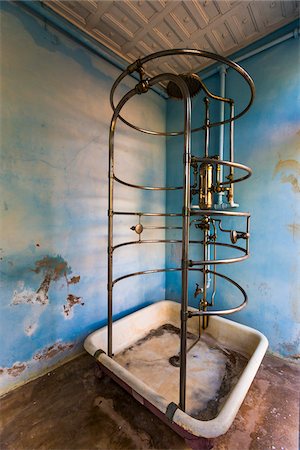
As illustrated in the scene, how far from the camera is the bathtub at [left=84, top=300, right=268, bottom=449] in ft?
2.37

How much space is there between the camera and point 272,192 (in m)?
1.36

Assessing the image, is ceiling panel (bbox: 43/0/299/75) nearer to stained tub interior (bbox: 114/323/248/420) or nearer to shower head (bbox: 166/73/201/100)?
shower head (bbox: 166/73/201/100)

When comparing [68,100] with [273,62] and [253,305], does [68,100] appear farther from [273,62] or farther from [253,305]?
[253,305]

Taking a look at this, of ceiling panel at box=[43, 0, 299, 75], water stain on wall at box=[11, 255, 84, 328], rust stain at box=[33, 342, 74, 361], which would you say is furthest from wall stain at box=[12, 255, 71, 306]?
ceiling panel at box=[43, 0, 299, 75]

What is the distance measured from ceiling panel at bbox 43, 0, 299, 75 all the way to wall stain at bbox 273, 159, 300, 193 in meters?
0.91

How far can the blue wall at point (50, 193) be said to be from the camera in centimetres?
104

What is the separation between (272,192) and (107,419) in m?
1.64

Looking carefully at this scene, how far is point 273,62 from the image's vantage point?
133cm

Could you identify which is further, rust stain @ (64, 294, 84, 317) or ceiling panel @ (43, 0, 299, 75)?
rust stain @ (64, 294, 84, 317)

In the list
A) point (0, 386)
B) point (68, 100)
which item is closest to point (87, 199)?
point (68, 100)

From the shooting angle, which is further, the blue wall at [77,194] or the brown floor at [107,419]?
the blue wall at [77,194]

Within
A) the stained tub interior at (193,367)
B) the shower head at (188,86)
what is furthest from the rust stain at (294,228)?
the shower head at (188,86)

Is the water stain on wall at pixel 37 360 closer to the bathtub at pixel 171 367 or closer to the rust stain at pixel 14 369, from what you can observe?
the rust stain at pixel 14 369

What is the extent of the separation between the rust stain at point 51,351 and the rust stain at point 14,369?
0.07 meters
